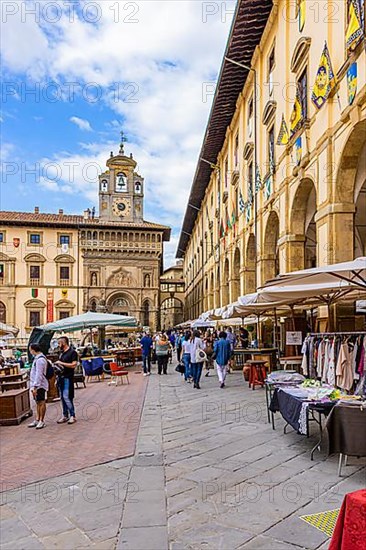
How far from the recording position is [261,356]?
15438 millimetres

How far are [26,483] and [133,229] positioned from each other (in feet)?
158

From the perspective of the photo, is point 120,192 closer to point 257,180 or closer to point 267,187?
point 257,180

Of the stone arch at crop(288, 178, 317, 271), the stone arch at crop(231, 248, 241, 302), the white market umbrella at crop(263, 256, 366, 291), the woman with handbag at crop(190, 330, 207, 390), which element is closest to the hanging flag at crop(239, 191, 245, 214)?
the stone arch at crop(231, 248, 241, 302)

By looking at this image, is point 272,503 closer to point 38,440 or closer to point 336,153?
point 38,440

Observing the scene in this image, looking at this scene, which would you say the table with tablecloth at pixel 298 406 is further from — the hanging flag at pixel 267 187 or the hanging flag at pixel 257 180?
the hanging flag at pixel 257 180

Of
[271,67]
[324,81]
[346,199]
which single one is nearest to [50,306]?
[271,67]

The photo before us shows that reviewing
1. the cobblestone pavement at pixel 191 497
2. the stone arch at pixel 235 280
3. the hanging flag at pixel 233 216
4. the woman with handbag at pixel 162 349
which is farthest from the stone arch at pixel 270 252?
the cobblestone pavement at pixel 191 497

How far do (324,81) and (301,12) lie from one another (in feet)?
12.5

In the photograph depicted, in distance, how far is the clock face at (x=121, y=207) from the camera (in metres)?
54.1

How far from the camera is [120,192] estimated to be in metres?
53.9

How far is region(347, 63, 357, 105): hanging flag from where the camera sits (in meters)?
10.7

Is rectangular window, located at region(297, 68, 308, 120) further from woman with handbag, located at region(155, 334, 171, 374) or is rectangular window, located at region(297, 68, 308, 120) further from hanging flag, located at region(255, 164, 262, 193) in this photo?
woman with handbag, located at region(155, 334, 171, 374)

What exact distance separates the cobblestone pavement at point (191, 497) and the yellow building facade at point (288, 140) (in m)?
6.94

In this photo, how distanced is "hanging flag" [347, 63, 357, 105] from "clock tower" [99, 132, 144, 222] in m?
44.1
